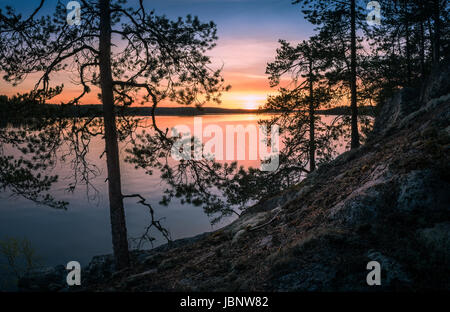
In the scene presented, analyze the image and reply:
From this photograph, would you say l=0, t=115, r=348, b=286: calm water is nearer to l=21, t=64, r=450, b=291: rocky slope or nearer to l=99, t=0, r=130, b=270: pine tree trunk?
l=99, t=0, r=130, b=270: pine tree trunk

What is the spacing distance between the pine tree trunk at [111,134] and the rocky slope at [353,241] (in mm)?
1624

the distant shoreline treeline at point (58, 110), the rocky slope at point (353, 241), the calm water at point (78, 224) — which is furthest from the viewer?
the calm water at point (78, 224)

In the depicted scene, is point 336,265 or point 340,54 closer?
point 336,265

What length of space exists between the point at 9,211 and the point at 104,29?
25026mm

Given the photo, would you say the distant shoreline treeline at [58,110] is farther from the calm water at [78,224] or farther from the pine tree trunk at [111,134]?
the calm water at [78,224]

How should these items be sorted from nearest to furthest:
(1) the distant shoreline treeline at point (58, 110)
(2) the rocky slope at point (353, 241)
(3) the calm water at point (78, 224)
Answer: (2) the rocky slope at point (353, 241) → (1) the distant shoreline treeline at point (58, 110) → (3) the calm water at point (78, 224)

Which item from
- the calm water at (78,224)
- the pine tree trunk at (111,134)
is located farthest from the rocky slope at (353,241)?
the calm water at (78,224)

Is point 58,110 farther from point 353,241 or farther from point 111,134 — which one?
point 353,241

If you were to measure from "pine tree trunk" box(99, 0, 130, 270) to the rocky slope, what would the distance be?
5.33ft

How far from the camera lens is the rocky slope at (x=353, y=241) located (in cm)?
339

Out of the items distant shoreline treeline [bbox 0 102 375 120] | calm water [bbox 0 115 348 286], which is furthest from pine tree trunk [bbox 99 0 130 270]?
calm water [bbox 0 115 348 286]

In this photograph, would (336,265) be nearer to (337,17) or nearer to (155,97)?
(155,97)

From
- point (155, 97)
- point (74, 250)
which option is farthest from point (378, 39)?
point (74, 250)

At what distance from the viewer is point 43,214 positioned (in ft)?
80.5
